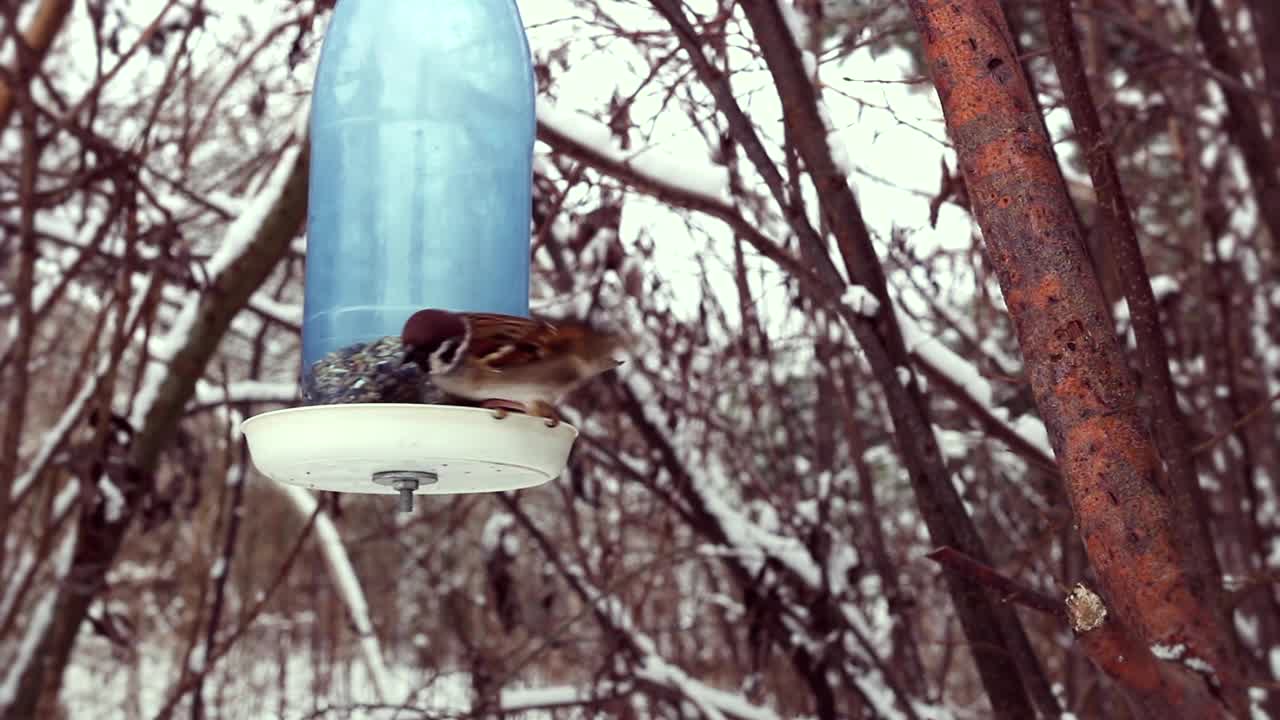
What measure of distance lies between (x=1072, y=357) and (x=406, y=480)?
30.9 inches

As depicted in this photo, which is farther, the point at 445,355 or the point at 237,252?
the point at 237,252

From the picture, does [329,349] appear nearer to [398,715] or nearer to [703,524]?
[398,715]

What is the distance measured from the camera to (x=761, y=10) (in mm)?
1993

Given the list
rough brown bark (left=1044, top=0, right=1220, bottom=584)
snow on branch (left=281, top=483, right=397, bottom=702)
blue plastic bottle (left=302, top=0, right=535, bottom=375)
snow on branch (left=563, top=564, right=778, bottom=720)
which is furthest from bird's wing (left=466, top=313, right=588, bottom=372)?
snow on branch (left=281, top=483, right=397, bottom=702)

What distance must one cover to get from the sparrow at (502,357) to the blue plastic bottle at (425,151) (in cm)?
55

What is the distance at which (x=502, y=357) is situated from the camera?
5.11ft

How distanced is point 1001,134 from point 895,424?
3.53ft

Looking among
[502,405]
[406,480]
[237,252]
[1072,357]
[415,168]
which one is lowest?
[1072,357]

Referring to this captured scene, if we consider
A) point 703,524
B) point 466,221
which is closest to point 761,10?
point 466,221

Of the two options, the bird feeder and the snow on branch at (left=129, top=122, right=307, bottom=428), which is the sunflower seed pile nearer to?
the bird feeder

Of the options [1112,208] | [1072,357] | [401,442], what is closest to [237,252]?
[401,442]

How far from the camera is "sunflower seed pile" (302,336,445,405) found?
166 centimetres

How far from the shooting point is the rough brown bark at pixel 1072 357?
1.07 m

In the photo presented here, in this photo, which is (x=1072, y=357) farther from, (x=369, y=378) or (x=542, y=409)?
(x=369, y=378)
